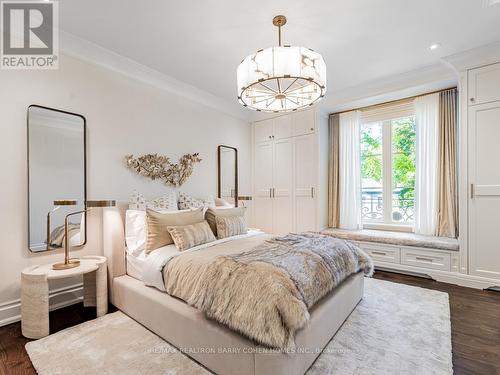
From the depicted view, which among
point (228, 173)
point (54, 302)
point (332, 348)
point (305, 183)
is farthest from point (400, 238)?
point (54, 302)

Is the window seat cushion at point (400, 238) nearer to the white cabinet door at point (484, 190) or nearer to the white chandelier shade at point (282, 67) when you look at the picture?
the white cabinet door at point (484, 190)

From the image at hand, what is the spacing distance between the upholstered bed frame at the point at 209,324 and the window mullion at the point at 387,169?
2036mm

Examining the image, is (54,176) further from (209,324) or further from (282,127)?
(282,127)

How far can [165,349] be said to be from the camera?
1.87 meters

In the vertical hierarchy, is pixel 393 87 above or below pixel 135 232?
above

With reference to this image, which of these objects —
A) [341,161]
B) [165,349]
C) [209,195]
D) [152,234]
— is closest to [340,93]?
[341,161]

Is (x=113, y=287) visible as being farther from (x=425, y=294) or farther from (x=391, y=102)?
(x=391, y=102)

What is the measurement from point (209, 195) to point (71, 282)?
6.86ft

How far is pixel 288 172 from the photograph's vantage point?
4.57 meters

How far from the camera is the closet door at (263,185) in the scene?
4.79 metres

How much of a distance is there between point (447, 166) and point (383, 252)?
1486 mm

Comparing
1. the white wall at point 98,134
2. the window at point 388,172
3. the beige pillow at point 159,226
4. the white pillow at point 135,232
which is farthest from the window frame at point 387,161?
the white pillow at point 135,232

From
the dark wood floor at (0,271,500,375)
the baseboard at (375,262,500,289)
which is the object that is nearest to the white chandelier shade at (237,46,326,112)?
the dark wood floor at (0,271,500,375)

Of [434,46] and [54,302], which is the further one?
[434,46]
